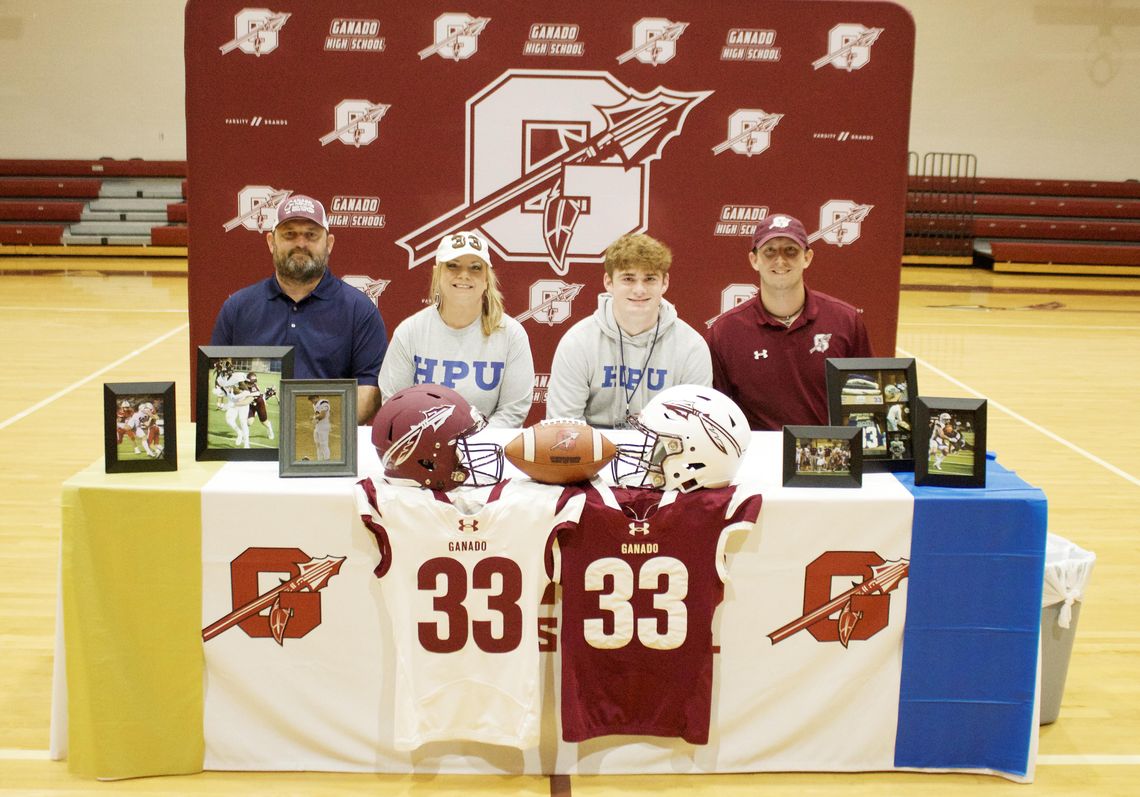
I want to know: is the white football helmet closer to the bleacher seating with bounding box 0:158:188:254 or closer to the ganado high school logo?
the ganado high school logo

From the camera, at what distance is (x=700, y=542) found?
3.19 m

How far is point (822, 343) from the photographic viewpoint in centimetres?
443

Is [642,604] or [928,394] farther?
[928,394]

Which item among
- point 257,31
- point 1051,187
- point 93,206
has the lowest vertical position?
point 257,31

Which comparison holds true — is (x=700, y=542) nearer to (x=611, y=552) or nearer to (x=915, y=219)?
(x=611, y=552)

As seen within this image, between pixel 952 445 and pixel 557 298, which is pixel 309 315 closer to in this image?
pixel 557 298

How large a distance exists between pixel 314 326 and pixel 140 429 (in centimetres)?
→ 119

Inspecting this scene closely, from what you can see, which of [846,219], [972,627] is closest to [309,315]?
[972,627]

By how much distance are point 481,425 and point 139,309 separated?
10.0 meters

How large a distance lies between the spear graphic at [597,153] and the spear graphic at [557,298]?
507 millimetres

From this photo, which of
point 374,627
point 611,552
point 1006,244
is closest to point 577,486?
point 611,552

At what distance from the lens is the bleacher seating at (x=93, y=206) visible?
56.3ft

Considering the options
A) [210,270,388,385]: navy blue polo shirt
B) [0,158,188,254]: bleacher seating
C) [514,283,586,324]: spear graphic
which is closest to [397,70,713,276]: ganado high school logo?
[514,283,586,324]: spear graphic

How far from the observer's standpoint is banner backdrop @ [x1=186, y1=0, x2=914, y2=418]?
19.6ft
